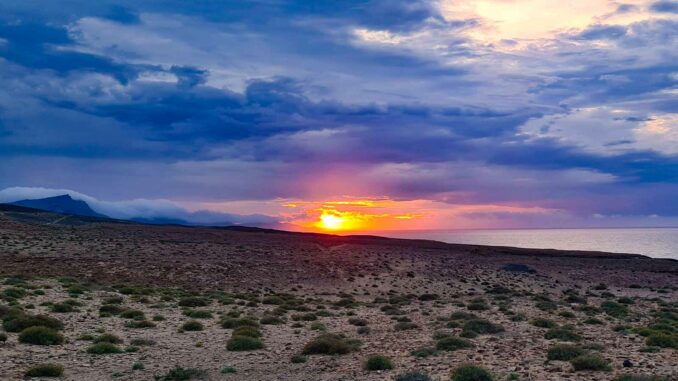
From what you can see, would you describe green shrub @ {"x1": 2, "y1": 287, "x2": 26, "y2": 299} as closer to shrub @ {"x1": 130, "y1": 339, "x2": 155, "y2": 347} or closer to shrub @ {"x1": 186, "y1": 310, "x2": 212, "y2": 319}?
shrub @ {"x1": 186, "y1": 310, "x2": 212, "y2": 319}

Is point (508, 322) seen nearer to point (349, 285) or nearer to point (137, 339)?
point (137, 339)

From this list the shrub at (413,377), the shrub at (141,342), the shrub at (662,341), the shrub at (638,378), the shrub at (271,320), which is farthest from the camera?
the shrub at (271,320)

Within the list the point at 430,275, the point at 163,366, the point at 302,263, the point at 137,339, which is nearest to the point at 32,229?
the point at 302,263

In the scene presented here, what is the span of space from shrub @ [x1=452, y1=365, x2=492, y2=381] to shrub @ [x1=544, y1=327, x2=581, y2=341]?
859 centimetres

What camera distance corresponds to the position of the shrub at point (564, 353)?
18.0 m

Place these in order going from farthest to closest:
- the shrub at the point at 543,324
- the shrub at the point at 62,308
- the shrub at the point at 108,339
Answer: the shrub at the point at 62,308 → the shrub at the point at 543,324 → the shrub at the point at 108,339

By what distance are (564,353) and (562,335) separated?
5.28m

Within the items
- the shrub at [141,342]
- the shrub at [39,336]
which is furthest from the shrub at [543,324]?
the shrub at [39,336]

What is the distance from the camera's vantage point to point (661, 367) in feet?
55.0

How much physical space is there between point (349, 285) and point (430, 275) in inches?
510

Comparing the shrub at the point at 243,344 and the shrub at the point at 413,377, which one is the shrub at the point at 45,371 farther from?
the shrub at the point at 413,377

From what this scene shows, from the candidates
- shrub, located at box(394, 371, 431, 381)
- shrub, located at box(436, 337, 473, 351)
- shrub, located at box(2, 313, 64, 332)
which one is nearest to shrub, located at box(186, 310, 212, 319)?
shrub, located at box(2, 313, 64, 332)

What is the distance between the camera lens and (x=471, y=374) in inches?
604

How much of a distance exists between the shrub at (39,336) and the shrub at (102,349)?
1710 mm
